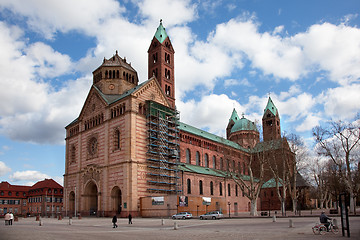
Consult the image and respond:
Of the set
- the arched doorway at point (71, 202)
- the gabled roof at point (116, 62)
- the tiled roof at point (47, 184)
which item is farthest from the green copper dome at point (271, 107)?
the tiled roof at point (47, 184)

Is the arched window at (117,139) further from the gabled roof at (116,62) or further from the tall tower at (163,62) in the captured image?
the tall tower at (163,62)

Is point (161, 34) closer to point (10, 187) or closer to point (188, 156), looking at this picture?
point (188, 156)

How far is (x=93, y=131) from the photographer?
2421 inches

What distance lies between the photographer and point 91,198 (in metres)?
60.9

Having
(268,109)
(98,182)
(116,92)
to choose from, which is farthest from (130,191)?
(268,109)

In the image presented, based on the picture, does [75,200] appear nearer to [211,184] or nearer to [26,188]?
[211,184]

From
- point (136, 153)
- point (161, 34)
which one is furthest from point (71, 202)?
point (161, 34)

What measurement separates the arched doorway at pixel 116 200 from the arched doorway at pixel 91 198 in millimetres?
6926

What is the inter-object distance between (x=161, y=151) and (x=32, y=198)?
58.9 m

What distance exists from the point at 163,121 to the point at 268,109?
54873 millimetres

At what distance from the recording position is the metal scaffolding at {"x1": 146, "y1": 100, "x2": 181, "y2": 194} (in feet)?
183

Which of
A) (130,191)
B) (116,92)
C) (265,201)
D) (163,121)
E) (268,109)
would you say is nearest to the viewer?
(130,191)

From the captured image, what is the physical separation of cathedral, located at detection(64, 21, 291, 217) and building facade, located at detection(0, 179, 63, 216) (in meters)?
30.4

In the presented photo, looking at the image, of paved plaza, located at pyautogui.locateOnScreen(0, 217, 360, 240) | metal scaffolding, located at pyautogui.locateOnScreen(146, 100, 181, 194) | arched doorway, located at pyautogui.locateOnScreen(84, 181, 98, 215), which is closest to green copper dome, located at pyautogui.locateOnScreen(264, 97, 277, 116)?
metal scaffolding, located at pyautogui.locateOnScreen(146, 100, 181, 194)
